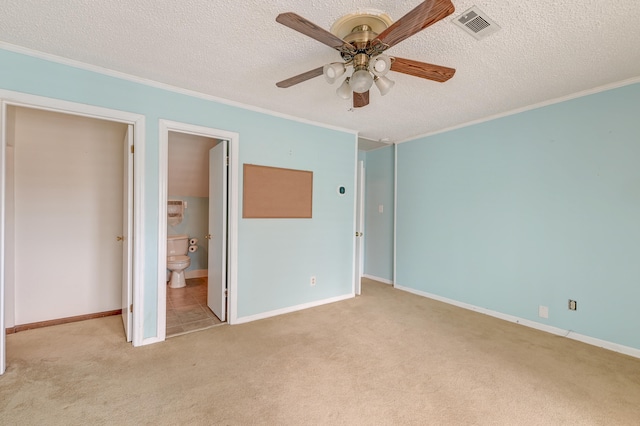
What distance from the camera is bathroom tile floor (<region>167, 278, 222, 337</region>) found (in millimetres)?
2884

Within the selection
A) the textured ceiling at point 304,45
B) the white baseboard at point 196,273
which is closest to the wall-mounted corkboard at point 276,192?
the textured ceiling at point 304,45

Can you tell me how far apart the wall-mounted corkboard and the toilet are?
1916mm

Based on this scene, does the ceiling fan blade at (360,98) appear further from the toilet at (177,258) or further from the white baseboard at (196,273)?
the white baseboard at (196,273)

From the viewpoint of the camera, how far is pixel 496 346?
257 cm

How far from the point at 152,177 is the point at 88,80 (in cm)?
88

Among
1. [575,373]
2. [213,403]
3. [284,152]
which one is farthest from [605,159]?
[213,403]

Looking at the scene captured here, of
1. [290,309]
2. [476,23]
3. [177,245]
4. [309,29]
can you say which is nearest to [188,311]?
[290,309]

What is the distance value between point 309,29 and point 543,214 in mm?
3065

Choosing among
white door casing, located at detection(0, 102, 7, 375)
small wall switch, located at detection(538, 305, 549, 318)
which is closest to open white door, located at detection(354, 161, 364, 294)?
small wall switch, located at detection(538, 305, 549, 318)

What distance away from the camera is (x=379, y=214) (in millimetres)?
4938

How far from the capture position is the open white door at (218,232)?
3027 mm

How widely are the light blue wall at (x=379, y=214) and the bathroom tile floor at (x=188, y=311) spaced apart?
2866mm

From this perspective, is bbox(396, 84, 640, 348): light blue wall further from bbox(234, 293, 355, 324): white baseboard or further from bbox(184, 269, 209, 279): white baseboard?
bbox(184, 269, 209, 279): white baseboard

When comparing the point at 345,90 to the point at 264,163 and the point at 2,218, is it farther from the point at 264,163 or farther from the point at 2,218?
the point at 2,218
